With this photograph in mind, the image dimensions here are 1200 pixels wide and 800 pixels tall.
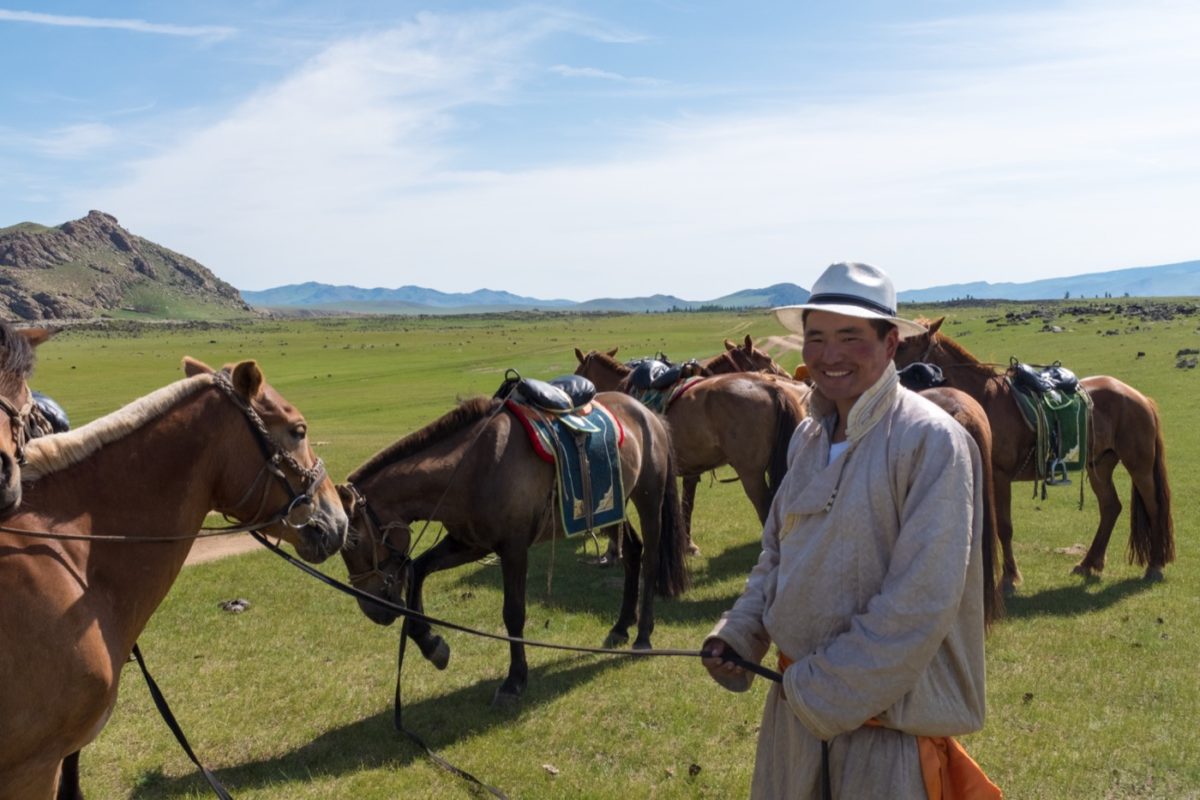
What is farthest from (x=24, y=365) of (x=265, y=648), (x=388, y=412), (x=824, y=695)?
(x=388, y=412)

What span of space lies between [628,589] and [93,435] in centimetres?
518

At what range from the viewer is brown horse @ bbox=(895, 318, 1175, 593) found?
8688 mm

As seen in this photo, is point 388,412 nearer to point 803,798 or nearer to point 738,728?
point 738,728

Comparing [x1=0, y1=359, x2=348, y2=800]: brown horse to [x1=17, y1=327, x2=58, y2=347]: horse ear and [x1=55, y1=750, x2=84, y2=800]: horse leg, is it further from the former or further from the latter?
[x1=55, y1=750, x2=84, y2=800]: horse leg

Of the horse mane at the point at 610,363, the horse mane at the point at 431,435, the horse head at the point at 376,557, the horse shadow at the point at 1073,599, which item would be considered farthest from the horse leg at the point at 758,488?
the horse head at the point at 376,557

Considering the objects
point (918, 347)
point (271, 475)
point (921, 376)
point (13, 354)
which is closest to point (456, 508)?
point (271, 475)

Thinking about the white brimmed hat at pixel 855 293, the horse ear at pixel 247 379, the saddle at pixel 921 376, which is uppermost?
the white brimmed hat at pixel 855 293

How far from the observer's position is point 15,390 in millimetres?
3467

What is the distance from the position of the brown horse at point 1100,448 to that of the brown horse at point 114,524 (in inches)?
273

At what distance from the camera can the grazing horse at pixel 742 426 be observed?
9242mm

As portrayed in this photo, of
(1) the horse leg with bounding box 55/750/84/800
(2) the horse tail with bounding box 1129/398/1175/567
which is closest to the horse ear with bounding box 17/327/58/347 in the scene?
(1) the horse leg with bounding box 55/750/84/800

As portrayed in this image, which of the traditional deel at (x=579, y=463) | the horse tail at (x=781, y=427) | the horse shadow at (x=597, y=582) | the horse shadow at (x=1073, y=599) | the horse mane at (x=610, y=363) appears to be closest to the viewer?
the traditional deel at (x=579, y=463)

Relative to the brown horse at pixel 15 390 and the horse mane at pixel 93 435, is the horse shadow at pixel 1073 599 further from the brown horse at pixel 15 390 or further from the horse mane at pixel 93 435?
the brown horse at pixel 15 390

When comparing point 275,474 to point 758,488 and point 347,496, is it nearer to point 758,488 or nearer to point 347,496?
point 347,496
